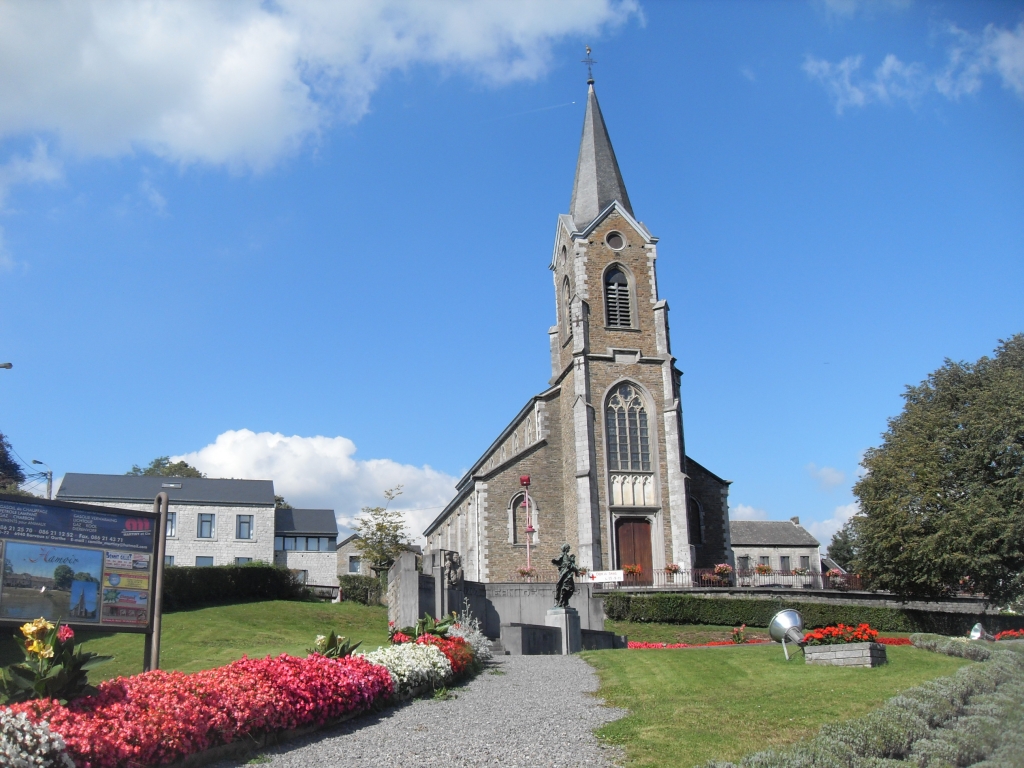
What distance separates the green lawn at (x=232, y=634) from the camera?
18.2 m

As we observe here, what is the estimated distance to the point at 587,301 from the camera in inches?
1606

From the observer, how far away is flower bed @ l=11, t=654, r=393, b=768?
7.44m

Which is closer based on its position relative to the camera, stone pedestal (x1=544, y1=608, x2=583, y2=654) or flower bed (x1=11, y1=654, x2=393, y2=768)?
flower bed (x1=11, y1=654, x2=393, y2=768)

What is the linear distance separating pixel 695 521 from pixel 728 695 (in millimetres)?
28712

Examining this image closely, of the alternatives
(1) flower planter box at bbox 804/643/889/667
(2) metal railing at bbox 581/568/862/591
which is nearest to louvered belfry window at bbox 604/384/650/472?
(2) metal railing at bbox 581/568/862/591

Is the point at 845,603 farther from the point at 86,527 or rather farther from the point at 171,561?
the point at 171,561

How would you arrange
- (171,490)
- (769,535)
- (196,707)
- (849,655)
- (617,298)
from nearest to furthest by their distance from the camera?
(196,707), (849,655), (617,298), (171,490), (769,535)

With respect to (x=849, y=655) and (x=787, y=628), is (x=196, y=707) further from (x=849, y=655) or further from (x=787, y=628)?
(x=787, y=628)

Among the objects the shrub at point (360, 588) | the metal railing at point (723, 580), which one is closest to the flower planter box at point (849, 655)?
the metal railing at point (723, 580)

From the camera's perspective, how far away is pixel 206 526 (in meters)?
54.4

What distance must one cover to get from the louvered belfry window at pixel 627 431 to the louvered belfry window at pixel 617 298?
10.9 ft

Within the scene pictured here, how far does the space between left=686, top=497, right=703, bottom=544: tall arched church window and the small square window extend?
94.2 ft

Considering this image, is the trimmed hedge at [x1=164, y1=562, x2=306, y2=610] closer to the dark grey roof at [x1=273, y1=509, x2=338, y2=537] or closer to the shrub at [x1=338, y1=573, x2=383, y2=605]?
the shrub at [x1=338, y1=573, x2=383, y2=605]

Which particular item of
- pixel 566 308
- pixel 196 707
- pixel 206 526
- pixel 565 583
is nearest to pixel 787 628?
pixel 565 583
